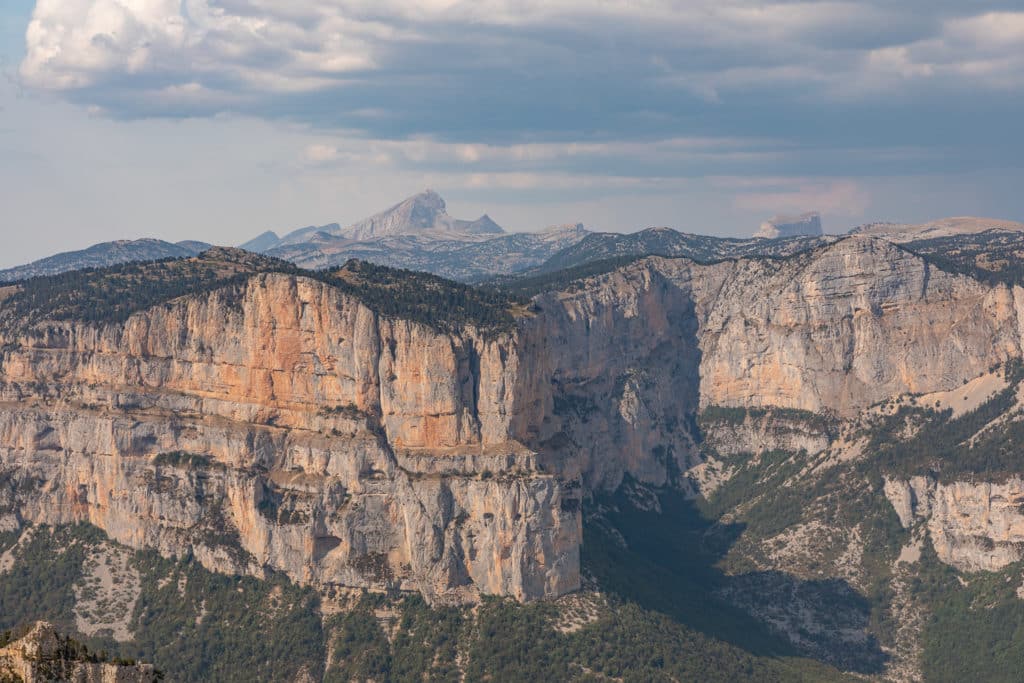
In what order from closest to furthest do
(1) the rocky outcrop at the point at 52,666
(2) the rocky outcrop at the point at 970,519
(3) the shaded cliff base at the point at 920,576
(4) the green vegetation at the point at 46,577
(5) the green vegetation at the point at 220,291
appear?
(1) the rocky outcrop at the point at 52,666 < (4) the green vegetation at the point at 46,577 < (5) the green vegetation at the point at 220,291 < (3) the shaded cliff base at the point at 920,576 < (2) the rocky outcrop at the point at 970,519

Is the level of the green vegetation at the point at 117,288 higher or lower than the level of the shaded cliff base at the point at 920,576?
higher

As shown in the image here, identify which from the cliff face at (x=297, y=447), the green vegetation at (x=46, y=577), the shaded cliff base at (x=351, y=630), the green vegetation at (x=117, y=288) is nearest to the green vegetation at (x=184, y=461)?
the cliff face at (x=297, y=447)

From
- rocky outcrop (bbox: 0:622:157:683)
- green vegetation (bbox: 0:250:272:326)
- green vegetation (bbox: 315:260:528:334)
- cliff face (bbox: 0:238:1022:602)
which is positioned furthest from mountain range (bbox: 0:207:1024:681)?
rocky outcrop (bbox: 0:622:157:683)

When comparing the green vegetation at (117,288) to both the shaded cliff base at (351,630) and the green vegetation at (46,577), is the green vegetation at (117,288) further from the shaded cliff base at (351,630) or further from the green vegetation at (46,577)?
the shaded cliff base at (351,630)

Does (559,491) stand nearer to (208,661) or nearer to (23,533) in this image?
(208,661)

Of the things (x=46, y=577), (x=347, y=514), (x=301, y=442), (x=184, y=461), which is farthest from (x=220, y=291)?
(x=46, y=577)

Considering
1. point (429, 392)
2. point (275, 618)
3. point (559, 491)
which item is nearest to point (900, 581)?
point (559, 491)

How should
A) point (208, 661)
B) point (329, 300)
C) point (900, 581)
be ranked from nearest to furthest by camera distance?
point (208, 661), point (329, 300), point (900, 581)
